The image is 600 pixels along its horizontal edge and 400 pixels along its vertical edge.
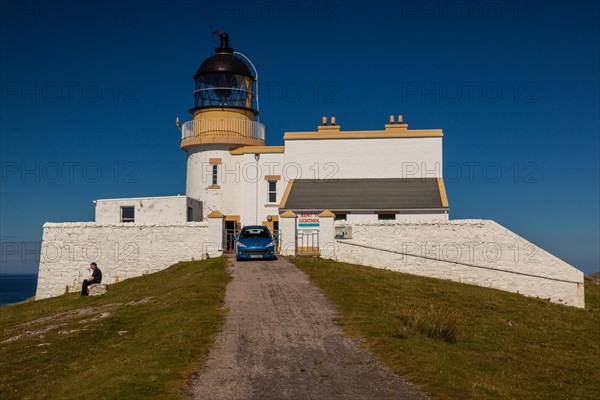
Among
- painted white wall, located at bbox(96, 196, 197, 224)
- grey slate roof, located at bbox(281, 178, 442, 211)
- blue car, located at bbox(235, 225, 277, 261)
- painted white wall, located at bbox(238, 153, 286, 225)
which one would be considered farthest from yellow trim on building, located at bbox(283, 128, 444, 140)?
blue car, located at bbox(235, 225, 277, 261)

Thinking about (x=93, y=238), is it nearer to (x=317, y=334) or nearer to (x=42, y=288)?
(x=42, y=288)

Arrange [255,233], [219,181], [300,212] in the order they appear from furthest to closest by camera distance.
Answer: [219,181] < [300,212] < [255,233]

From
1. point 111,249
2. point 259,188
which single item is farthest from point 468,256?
point 111,249

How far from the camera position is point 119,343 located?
16.0 metres

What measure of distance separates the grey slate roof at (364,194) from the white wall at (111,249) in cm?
534

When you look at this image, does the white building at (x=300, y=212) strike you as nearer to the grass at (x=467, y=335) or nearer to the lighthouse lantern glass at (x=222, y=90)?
the lighthouse lantern glass at (x=222, y=90)

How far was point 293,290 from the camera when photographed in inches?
819

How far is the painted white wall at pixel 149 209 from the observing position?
34562 millimetres

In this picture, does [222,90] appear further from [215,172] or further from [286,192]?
[286,192]

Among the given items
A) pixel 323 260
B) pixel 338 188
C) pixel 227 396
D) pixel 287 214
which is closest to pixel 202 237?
pixel 287 214

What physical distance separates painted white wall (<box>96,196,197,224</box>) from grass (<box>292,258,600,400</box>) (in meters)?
11.1

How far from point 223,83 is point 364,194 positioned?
10.9 meters

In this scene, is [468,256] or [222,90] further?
[222,90]

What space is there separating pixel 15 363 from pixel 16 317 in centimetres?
1090
